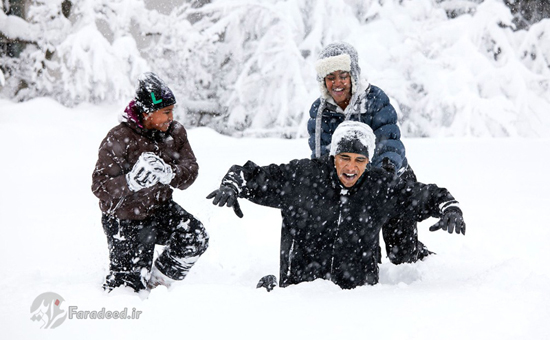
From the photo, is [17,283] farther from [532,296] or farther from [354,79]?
[532,296]

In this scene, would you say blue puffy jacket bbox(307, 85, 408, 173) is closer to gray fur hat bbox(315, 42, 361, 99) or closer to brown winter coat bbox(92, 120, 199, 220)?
gray fur hat bbox(315, 42, 361, 99)

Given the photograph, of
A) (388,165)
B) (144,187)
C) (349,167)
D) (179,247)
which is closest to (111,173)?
(144,187)

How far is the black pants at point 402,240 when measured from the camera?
405 cm

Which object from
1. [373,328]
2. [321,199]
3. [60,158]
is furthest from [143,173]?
[60,158]

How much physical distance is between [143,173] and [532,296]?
242 centimetres

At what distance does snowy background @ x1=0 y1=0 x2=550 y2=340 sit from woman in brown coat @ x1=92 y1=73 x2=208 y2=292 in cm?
36

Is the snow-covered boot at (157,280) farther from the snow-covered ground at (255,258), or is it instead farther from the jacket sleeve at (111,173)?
the jacket sleeve at (111,173)

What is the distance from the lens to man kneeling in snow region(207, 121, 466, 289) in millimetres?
3207

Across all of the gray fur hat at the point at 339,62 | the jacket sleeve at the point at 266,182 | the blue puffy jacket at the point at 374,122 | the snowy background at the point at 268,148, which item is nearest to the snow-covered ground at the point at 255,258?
the snowy background at the point at 268,148

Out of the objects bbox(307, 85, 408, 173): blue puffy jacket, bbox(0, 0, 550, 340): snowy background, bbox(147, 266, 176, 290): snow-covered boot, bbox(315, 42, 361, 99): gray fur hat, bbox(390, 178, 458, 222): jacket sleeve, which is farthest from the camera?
bbox(147, 266, 176, 290): snow-covered boot

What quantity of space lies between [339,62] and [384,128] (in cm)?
60

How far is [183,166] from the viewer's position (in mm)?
3863

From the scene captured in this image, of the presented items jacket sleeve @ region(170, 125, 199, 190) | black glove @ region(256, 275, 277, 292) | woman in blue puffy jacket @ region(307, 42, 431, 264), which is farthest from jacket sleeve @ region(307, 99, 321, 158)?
black glove @ region(256, 275, 277, 292)

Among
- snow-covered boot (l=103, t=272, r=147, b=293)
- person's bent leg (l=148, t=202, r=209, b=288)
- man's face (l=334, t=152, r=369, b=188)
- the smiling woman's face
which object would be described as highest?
the smiling woman's face
